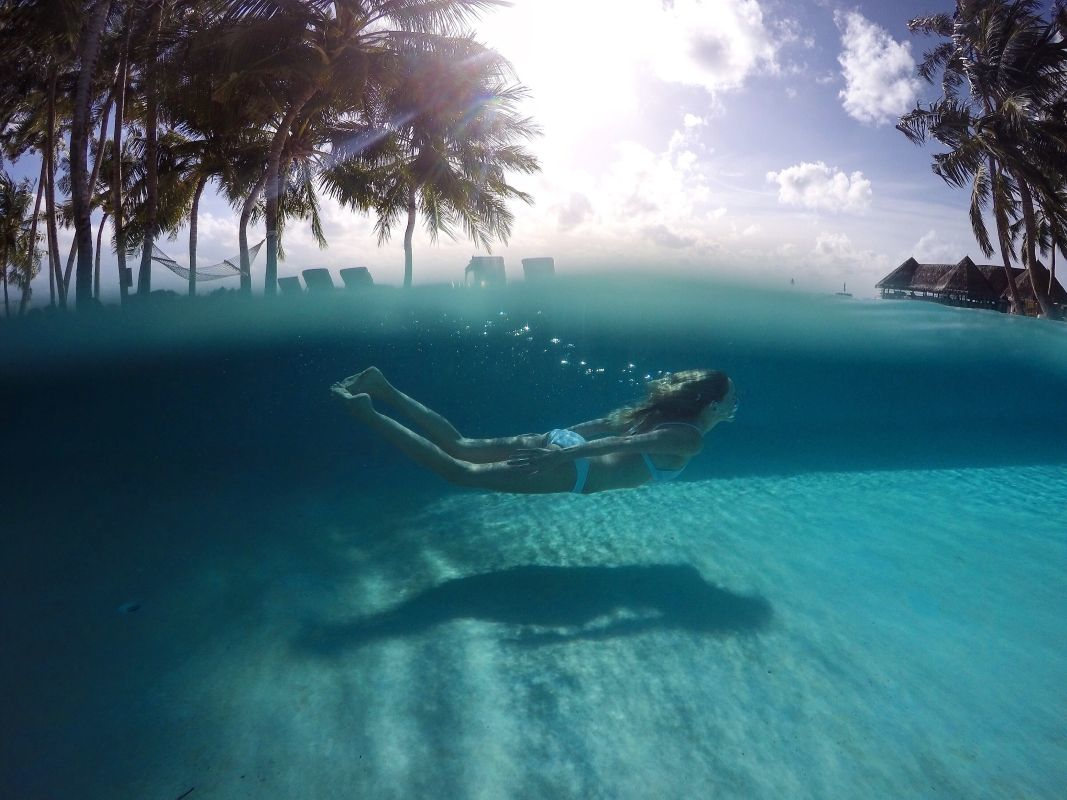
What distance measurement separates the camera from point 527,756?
9.30ft

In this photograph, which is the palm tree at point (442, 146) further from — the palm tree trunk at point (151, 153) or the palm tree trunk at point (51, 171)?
the palm tree trunk at point (51, 171)

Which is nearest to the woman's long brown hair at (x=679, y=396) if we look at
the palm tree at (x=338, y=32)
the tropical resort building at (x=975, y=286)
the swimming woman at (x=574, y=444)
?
the swimming woman at (x=574, y=444)

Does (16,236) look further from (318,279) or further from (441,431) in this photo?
(441,431)

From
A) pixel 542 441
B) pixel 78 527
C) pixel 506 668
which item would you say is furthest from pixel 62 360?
pixel 506 668

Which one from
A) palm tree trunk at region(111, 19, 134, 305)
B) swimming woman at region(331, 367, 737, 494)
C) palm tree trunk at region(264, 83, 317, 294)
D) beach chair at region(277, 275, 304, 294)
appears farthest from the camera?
beach chair at region(277, 275, 304, 294)

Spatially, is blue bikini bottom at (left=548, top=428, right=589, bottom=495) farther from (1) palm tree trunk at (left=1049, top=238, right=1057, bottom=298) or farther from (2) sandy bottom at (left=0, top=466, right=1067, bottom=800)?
(1) palm tree trunk at (left=1049, top=238, right=1057, bottom=298)

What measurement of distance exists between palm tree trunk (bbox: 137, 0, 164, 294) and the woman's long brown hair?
1181 cm

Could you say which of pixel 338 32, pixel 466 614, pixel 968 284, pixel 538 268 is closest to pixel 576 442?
pixel 466 614

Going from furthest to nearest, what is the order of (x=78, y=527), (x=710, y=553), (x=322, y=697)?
(x=78, y=527) → (x=710, y=553) → (x=322, y=697)

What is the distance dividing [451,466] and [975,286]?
24.7 meters

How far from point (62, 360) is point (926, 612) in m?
12.4

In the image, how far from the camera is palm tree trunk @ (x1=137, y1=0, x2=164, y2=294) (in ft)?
35.7

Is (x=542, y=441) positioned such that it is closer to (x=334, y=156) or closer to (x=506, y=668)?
(x=506, y=668)

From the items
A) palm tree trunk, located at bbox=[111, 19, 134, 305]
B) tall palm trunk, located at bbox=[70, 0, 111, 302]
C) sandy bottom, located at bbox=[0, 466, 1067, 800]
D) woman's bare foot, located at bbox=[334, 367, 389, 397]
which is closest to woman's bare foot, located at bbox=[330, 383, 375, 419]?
woman's bare foot, located at bbox=[334, 367, 389, 397]
